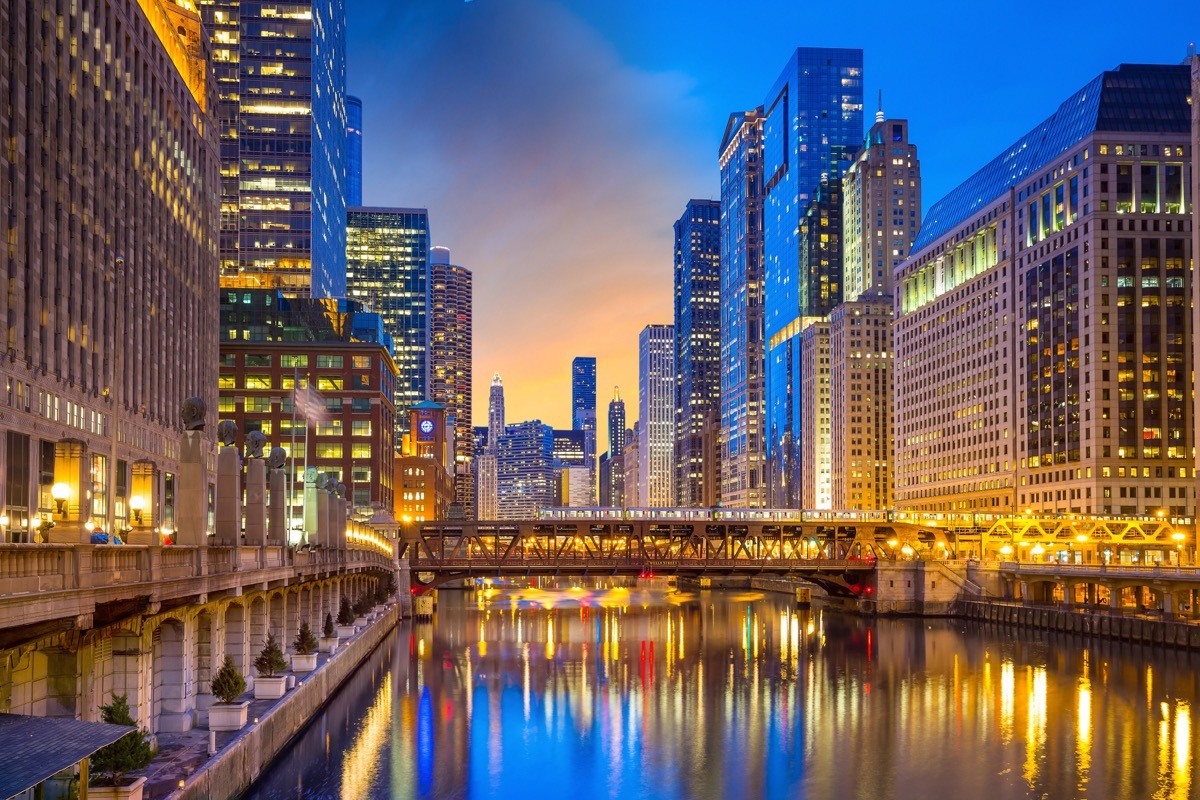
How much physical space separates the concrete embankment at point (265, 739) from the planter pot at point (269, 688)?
0.46 m

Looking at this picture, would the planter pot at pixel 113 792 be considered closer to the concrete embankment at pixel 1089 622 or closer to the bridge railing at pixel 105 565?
the bridge railing at pixel 105 565

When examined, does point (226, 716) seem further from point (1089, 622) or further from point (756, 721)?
point (1089, 622)

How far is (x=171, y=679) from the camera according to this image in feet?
139

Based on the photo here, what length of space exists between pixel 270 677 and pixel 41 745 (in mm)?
28654

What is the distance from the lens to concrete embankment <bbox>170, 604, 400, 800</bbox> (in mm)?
35812

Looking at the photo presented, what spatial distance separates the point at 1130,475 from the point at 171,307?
134 metres

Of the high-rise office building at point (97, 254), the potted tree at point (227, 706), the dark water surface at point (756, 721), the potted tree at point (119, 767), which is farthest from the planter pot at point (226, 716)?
the high-rise office building at point (97, 254)

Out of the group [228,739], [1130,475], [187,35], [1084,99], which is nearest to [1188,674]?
[228,739]

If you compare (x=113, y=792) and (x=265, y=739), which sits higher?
(x=113, y=792)

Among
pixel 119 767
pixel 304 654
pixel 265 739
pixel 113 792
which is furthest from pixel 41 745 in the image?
pixel 304 654

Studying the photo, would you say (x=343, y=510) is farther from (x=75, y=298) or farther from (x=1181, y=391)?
(x=1181, y=391)

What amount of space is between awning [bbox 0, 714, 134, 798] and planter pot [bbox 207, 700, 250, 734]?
14586mm

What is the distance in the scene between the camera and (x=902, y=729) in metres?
64.4

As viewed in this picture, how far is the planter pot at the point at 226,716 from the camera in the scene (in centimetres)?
4259
